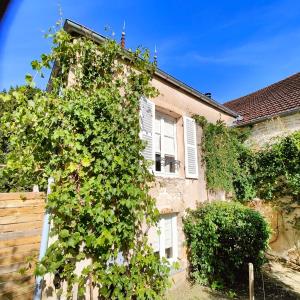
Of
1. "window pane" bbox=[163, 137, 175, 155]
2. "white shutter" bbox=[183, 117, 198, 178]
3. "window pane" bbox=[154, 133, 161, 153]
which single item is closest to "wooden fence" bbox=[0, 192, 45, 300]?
"window pane" bbox=[154, 133, 161, 153]

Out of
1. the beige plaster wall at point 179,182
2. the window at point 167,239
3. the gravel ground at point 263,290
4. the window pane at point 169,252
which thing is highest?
the beige plaster wall at point 179,182

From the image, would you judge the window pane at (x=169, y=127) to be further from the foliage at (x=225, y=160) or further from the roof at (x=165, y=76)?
the roof at (x=165, y=76)

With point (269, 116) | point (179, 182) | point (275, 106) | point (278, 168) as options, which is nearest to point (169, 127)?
point (179, 182)

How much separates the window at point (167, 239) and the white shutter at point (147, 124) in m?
1.81

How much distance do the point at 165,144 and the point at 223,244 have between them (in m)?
3.17

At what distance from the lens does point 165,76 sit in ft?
22.7

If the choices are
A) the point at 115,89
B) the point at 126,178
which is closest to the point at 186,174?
the point at 126,178

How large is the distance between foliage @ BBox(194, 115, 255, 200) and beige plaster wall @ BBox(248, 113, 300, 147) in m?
0.73

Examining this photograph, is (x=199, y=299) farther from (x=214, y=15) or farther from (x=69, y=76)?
(x=214, y=15)

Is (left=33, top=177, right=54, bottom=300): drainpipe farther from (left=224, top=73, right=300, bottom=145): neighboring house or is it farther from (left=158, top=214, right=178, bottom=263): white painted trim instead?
(left=224, top=73, right=300, bottom=145): neighboring house

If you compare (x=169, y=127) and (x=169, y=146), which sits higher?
(x=169, y=127)

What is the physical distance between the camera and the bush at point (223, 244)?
21.0 feet

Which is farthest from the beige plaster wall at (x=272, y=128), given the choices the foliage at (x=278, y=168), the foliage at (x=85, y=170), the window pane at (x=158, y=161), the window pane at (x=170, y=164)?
the foliage at (x=85, y=170)

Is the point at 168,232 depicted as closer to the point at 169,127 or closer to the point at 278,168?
the point at 169,127
